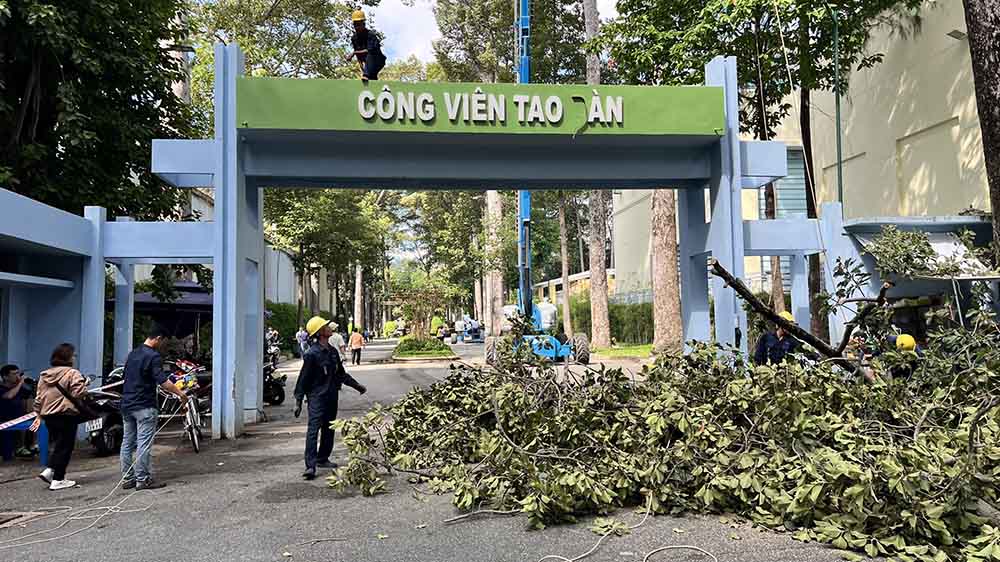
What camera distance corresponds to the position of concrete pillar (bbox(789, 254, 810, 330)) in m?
12.1

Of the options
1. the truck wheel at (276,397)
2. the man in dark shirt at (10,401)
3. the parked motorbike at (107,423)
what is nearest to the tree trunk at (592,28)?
the truck wheel at (276,397)

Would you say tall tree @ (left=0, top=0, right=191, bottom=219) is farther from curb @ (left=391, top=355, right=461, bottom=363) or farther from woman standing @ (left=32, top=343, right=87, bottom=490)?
curb @ (left=391, top=355, right=461, bottom=363)

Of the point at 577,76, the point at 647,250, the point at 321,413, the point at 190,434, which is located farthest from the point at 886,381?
the point at 647,250

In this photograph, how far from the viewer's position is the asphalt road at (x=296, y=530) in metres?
4.98

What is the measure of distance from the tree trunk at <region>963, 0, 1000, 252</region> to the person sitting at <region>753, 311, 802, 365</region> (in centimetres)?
283

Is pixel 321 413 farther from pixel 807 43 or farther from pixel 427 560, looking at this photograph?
pixel 807 43

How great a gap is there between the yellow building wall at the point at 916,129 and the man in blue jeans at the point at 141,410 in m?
16.0

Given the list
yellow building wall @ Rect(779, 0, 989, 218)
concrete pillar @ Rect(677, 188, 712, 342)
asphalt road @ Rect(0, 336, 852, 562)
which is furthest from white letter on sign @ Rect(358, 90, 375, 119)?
yellow building wall @ Rect(779, 0, 989, 218)

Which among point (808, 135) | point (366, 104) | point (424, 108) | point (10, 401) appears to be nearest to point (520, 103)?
point (424, 108)

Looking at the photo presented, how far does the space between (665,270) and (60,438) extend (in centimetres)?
1587

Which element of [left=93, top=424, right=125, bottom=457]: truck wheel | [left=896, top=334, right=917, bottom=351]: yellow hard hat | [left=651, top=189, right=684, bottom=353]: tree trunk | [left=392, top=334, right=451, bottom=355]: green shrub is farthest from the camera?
[left=392, top=334, right=451, bottom=355]: green shrub

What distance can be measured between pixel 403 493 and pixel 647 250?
29.9 meters

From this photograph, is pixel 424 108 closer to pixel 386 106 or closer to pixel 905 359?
pixel 386 106

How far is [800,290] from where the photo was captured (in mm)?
12305
